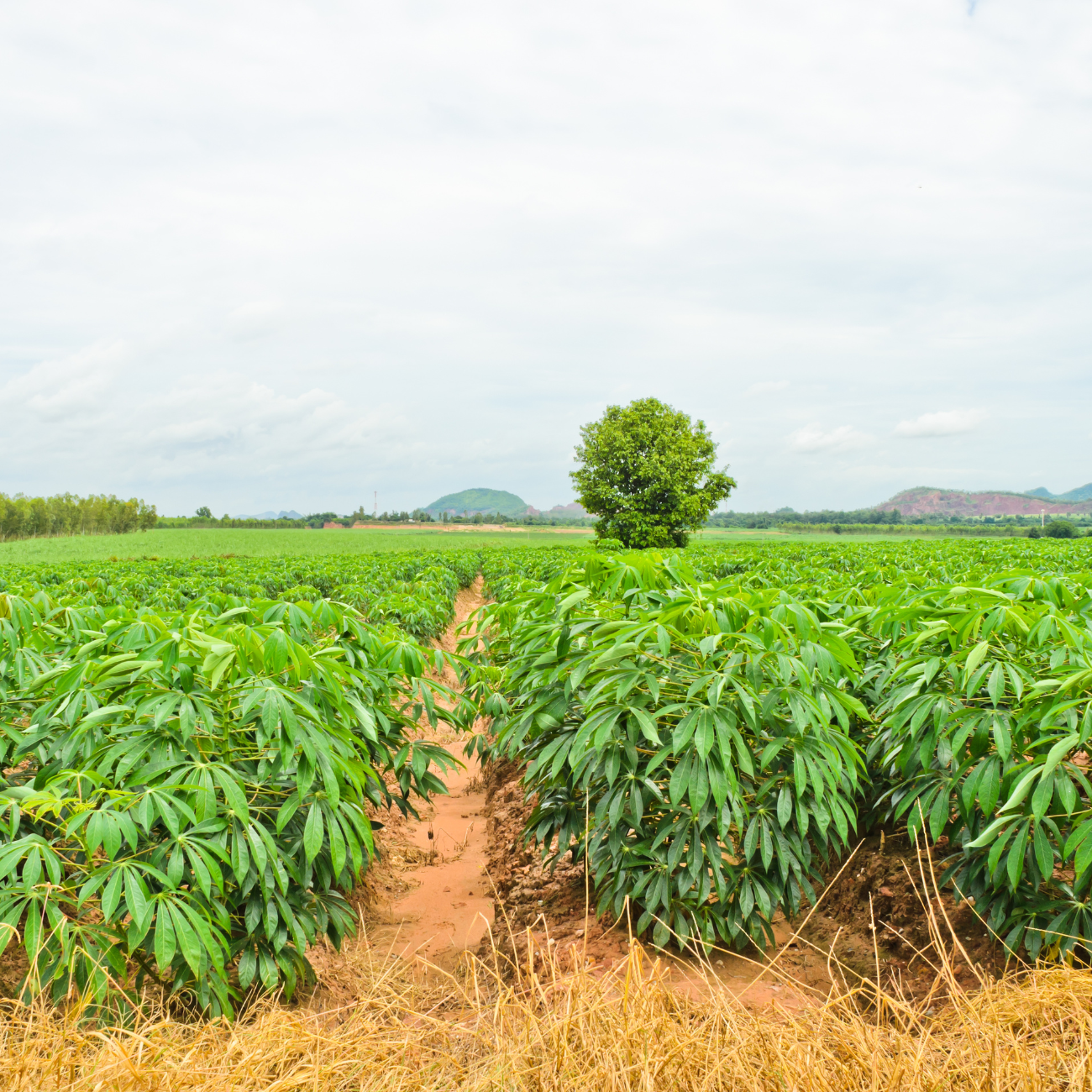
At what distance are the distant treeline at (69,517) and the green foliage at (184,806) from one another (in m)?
84.1

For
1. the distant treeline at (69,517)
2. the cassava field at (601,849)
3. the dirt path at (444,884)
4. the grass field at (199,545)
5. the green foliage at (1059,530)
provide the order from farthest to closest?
1. the distant treeline at (69,517)
2. the green foliage at (1059,530)
3. the grass field at (199,545)
4. the dirt path at (444,884)
5. the cassava field at (601,849)

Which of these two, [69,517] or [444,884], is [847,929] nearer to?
[444,884]

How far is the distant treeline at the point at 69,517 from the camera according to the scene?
75.3 m

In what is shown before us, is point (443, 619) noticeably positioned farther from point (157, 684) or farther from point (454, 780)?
point (157, 684)

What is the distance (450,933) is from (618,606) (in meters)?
1.99

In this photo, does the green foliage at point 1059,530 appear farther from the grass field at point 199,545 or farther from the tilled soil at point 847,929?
the tilled soil at point 847,929

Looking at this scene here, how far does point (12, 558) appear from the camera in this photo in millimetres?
38219

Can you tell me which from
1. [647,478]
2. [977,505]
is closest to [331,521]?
[647,478]

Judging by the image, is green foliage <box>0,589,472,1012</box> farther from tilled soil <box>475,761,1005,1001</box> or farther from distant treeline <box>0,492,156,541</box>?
distant treeline <box>0,492,156,541</box>

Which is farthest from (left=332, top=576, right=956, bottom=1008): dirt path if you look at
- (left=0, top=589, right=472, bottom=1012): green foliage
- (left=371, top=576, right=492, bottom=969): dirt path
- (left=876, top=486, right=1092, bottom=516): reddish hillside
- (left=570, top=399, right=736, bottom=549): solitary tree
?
(left=876, top=486, right=1092, bottom=516): reddish hillside

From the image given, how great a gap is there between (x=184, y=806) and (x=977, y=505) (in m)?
205

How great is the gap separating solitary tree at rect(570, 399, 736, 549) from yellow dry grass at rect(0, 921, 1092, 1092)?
114 feet

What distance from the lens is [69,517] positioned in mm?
81812

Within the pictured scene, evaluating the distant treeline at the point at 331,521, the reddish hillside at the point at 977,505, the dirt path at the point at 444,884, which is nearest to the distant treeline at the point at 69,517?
the distant treeline at the point at 331,521
